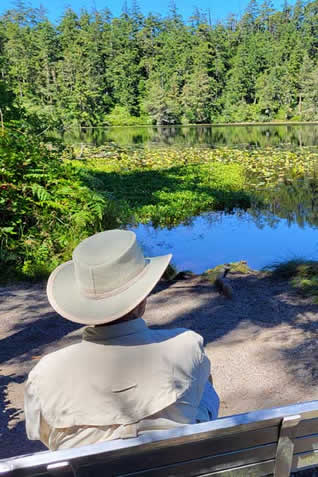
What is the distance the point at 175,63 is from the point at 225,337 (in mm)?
70215

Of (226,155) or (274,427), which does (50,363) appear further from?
(226,155)

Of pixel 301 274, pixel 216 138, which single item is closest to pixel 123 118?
pixel 216 138

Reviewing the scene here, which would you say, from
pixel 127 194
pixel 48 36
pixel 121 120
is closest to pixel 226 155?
pixel 127 194

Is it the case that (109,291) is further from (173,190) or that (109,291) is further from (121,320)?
(173,190)

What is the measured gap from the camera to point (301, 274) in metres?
6.32

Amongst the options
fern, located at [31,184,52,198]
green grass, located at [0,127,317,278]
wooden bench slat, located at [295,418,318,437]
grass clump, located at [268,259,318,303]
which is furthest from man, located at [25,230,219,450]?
fern, located at [31,184,52,198]

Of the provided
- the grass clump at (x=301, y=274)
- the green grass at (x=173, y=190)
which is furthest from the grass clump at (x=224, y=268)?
the green grass at (x=173, y=190)

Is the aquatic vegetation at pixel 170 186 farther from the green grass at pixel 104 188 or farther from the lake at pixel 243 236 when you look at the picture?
the lake at pixel 243 236

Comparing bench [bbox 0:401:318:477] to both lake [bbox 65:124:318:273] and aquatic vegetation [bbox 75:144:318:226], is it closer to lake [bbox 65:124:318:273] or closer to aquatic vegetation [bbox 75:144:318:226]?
lake [bbox 65:124:318:273]

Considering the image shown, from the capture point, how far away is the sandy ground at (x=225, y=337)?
313cm

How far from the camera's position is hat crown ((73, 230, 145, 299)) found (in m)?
1.32

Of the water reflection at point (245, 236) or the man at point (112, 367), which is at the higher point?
the man at point (112, 367)

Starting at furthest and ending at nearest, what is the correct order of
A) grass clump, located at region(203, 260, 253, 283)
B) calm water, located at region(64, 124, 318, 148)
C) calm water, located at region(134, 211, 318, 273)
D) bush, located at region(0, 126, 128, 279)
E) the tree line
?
the tree line → calm water, located at region(64, 124, 318, 148) → calm water, located at region(134, 211, 318, 273) → grass clump, located at region(203, 260, 253, 283) → bush, located at region(0, 126, 128, 279)

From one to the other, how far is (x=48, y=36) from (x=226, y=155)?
2181 inches
